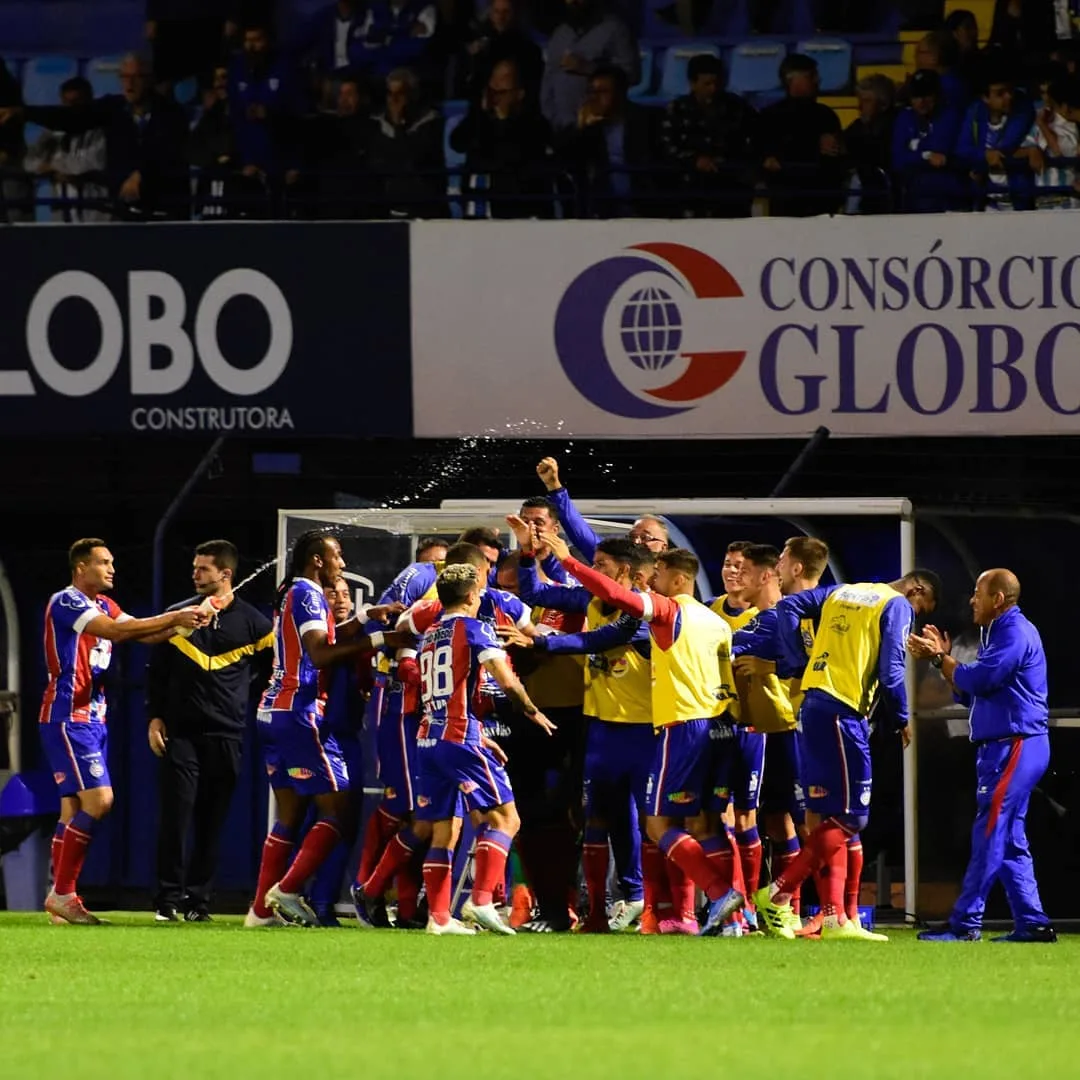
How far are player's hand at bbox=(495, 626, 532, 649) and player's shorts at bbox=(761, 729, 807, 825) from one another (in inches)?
55.5

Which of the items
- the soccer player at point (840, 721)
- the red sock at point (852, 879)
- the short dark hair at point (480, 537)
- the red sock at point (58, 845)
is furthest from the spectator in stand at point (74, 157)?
the red sock at point (852, 879)

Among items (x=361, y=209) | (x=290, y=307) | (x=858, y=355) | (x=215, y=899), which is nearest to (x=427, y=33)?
(x=361, y=209)

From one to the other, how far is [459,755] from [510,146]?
6211 millimetres

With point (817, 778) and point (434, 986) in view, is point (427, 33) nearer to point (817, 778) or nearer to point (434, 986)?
point (817, 778)

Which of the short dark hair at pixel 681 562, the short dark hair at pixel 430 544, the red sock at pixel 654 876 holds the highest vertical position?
the short dark hair at pixel 430 544

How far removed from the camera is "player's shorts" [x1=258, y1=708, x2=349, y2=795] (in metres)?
11.3

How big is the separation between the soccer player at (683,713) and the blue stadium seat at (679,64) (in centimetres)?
832

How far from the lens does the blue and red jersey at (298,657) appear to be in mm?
11391

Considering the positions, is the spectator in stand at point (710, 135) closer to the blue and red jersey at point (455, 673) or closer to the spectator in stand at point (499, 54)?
the spectator in stand at point (499, 54)

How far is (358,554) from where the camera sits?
12.8m

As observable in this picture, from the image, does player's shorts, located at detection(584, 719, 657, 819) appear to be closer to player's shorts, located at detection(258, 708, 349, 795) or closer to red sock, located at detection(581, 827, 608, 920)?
red sock, located at detection(581, 827, 608, 920)

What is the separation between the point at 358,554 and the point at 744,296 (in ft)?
10.0

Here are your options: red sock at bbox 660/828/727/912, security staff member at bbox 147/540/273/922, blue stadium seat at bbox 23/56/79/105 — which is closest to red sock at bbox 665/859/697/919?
red sock at bbox 660/828/727/912

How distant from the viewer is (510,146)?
15.6m
